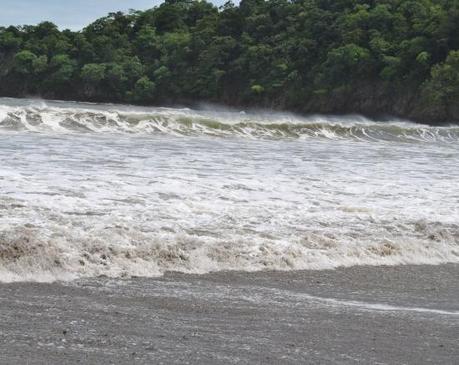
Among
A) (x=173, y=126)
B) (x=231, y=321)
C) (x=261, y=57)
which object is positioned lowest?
(x=173, y=126)

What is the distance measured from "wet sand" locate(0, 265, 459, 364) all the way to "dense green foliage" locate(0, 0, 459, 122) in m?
40.8

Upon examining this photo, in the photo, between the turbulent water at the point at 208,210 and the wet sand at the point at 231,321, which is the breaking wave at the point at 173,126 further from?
the wet sand at the point at 231,321

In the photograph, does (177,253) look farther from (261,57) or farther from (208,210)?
(261,57)

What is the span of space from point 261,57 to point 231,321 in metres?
58.7

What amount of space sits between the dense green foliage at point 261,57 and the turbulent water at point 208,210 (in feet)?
110

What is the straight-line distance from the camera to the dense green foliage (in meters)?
49.8

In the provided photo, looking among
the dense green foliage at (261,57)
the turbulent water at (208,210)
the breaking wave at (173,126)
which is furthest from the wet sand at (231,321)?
the dense green foliage at (261,57)

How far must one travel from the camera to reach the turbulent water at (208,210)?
5.38 meters

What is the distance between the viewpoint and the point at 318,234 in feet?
21.4

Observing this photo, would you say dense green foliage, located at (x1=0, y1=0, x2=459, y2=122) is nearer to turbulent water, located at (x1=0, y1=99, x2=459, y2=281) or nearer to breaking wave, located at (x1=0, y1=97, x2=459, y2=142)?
breaking wave, located at (x1=0, y1=97, x2=459, y2=142)

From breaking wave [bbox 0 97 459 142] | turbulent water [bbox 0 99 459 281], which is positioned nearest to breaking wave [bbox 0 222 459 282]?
turbulent water [bbox 0 99 459 281]

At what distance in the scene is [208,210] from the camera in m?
7.41

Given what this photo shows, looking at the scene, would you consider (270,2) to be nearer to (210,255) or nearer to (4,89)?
(4,89)

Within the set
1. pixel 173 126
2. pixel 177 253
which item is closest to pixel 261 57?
pixel 173 126
